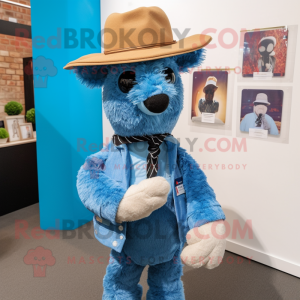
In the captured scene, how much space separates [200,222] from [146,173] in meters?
0.28

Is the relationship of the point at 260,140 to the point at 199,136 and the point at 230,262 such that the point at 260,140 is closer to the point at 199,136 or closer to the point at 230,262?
the point at 199,136

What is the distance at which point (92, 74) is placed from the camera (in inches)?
50.2

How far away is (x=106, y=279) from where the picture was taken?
53.7 inches

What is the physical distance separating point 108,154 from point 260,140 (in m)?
1.18

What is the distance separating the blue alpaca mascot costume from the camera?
108 centimetres

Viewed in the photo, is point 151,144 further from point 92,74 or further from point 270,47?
point 270,47

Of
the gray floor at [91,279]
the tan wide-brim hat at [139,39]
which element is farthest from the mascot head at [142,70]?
the gray floor at [91,279]

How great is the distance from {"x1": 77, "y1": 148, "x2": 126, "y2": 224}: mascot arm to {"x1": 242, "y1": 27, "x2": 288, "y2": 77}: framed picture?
128 centimetres

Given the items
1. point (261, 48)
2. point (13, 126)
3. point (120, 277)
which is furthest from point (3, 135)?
point (261, 48)

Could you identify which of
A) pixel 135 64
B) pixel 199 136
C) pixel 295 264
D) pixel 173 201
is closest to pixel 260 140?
pixel 199 136

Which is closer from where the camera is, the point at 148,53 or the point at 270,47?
the point at 148,53

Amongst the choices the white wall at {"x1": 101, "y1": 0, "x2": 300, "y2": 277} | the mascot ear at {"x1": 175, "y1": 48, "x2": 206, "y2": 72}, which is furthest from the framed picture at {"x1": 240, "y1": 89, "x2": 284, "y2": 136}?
the mascot ear at {"x1": 175, "y1": 48, "x2": 206, "y2": 72}

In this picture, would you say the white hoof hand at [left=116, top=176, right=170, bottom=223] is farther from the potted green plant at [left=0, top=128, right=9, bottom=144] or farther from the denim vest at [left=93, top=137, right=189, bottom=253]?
the potted green plant at [left=0, top=128, right=9, bottom=144]

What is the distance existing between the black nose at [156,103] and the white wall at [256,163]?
117 centimetres
